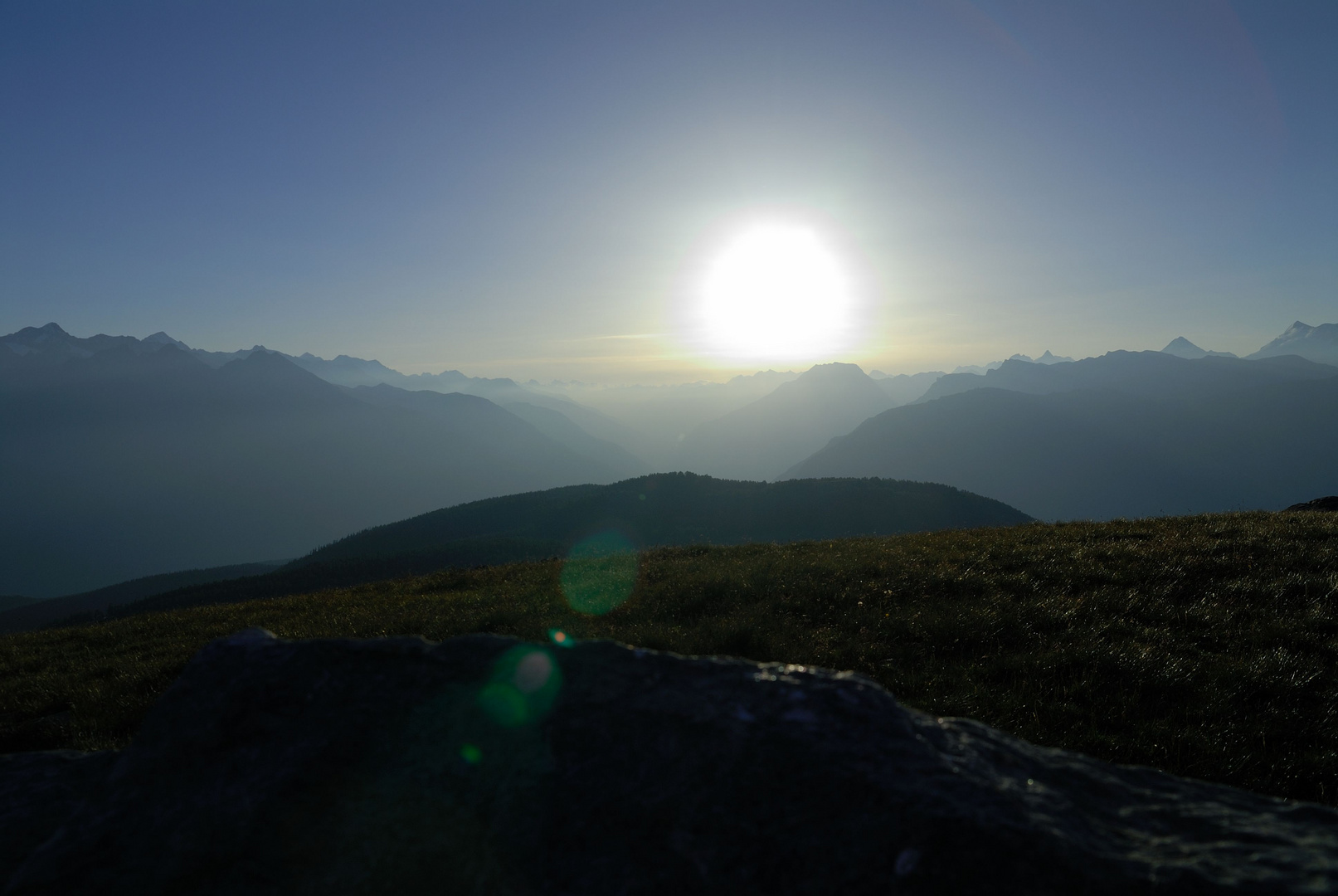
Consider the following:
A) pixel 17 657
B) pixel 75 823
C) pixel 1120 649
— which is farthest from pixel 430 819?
pixel 17 657

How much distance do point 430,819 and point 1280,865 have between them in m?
3.73

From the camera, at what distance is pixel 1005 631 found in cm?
966

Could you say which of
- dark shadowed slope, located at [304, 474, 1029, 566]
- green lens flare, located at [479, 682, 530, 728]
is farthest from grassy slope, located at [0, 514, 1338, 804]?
dark shadowed slope, located at [304, 474, 1029, 566]

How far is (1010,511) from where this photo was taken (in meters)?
132

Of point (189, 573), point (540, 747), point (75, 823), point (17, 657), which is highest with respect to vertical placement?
point (540, 747)

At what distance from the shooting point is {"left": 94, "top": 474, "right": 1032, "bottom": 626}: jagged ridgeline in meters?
95.2

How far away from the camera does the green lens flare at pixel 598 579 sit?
12.6m

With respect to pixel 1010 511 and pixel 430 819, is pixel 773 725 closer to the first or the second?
pixel 430 819

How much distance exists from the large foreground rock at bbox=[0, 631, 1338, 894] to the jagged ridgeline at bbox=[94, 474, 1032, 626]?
8832cm

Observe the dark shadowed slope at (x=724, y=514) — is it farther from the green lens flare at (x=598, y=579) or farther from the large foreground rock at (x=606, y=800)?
the large foreground rock at (x=606, y=800)

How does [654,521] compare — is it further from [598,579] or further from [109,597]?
[109,597]

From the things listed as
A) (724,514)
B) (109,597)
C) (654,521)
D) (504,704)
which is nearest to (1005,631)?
(504,704)

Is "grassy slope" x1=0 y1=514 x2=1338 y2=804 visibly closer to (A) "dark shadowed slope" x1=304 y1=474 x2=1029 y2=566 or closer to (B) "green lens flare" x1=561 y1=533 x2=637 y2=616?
(B) "green lens flare" x1=561 y1=533 x2=637 y2=616

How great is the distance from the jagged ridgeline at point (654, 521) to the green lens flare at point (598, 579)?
73965 millimetres
